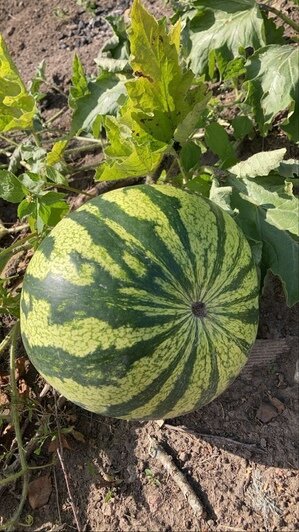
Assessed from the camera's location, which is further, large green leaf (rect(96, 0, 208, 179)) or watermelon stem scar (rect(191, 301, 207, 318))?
large green leaf (rect(96, 0, 208, 179))

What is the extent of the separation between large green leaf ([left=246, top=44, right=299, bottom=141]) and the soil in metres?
0.84

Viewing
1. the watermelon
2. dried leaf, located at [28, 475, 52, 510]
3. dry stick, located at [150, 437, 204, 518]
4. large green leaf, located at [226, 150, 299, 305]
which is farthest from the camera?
dried leaf, located at [28, 475, 52, 510]

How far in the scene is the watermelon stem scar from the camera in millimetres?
1988

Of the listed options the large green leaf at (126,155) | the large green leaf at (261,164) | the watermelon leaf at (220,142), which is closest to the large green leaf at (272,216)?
the large green leaf at (261,164)

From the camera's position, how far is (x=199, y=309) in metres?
1.99

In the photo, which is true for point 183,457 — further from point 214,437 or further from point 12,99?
point 12,99

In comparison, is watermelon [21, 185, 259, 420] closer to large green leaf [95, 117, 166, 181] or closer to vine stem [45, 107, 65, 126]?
large green leaf [95, 117, 166, 181]

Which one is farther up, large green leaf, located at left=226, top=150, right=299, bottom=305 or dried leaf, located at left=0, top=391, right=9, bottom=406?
large green leaf, located at left=226, top=150, right=299, bottom=305

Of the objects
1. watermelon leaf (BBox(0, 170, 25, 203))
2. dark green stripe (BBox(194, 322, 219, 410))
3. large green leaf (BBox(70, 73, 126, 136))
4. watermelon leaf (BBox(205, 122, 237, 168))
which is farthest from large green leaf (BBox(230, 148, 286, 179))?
watermelon leaf (BBox(0, 170, 25, 203))

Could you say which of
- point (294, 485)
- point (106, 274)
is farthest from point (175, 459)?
point (106, 274)

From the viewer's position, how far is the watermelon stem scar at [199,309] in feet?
6.52

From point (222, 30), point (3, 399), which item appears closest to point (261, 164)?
point (222, 30)

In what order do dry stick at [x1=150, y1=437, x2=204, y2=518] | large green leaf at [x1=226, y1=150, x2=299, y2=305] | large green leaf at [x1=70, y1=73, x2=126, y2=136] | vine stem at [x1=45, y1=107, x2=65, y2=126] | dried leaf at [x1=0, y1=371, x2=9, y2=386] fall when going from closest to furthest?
large green leaf at [x1=226, y1=150, x2=299, y2=305], dry stick at [x1=150, y1=437, x2=204, y2=518], large green leaf at [x1=70, y1=73, x2=126, y2=136], dried leaf at [x1=0, y1=371, x2=9, y2=386], vine stem at [x1=45, y1=107, x2=65, y2=126]

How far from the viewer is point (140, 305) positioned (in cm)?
196
